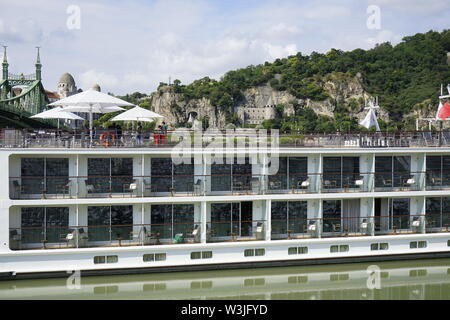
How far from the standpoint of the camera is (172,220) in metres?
14.0

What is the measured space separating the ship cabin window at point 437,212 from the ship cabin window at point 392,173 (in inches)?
40.8

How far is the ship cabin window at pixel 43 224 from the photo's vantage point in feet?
41.9

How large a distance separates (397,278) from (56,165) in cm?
997

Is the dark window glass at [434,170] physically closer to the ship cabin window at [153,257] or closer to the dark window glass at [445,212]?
the dark window glass at [445,212]

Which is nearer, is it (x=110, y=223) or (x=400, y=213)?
(x=110, y=223)

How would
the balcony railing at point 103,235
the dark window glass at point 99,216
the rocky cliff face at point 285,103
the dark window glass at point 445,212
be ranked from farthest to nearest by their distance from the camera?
the rocky cliff face at point 285,103 → the dark window glass at point 445,212 → the dark window glass at point 99,216 → the balcony railing at point 103,235

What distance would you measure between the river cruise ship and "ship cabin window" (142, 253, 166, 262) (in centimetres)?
3

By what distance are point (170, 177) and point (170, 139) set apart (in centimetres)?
110

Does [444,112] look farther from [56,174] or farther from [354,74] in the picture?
[354,74]

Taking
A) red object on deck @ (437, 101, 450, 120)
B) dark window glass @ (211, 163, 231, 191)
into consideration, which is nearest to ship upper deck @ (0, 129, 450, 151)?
dark window glass @ (211, 163, 231, 191)

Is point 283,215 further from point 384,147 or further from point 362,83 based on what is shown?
point 362,83

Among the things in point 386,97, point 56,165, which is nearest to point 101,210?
point 56,165

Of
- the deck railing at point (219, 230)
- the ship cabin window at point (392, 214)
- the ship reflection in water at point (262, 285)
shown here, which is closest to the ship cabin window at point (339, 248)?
the deck railing at point (219, 230)

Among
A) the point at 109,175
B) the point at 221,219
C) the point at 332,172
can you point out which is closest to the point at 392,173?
the point at 332,172
